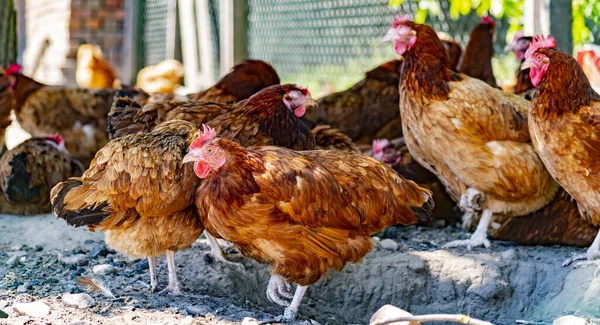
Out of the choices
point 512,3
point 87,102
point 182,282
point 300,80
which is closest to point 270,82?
point 87,102

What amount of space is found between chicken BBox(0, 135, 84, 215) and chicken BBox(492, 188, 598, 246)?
10.7 ft

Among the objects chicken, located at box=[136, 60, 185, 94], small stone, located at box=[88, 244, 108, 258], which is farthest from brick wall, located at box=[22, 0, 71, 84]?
small stone, located at box=[88, 244, 108, 258]

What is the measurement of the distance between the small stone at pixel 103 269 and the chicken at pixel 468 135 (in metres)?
2.08

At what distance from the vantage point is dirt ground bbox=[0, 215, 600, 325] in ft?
12.2

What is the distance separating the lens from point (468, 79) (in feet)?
15.8

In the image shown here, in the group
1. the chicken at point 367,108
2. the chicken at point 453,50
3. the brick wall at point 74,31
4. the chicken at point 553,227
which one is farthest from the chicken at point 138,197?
the brick wall at point 74,31

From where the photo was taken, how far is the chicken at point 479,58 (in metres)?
6.38

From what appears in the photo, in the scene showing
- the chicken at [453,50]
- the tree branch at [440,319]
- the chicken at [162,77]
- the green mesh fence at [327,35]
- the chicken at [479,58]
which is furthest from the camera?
the chicken at [162,77]

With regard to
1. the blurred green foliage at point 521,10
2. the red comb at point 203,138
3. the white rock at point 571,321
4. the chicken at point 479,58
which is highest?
the blurred green foliage at point 521,10

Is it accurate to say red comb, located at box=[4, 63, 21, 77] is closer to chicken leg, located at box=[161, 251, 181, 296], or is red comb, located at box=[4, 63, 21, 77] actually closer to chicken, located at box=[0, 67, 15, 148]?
→ chicken, located at box=[0, 67, 15, 148]

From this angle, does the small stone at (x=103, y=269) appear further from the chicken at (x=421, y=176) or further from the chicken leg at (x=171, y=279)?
the chicken at (x=421, y=176)

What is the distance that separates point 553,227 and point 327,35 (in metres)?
A: 5.88

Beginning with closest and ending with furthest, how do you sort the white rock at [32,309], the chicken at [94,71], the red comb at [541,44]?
the white rock at [32,309], the red comb at [541,44], the chicken at [94,71]

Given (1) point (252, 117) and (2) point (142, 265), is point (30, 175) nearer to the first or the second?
(2) point (142, 265)
